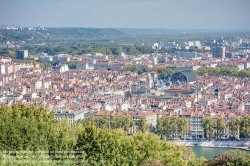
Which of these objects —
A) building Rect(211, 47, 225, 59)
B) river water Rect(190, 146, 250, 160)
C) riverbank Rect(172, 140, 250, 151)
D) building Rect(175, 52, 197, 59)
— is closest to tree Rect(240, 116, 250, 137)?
riverbank Rect(172, 140, 250, 151)

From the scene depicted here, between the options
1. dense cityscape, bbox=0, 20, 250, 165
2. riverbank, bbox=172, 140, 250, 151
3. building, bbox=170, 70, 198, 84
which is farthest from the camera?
building, bbox=170, 70, 198, 84

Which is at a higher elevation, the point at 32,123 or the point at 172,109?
the point at 32,123

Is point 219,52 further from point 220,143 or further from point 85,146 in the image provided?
point 85,146

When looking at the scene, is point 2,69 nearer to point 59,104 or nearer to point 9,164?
point 59,104

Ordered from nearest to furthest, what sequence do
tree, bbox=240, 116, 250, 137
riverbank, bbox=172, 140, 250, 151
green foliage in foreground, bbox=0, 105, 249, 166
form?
green foliage in foreground, bbox=0, 105, 249, 166, riverbank, bbox=172, 140, 250, 151, tree, bbox=240, 116, 250, 137

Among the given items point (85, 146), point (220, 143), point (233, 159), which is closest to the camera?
point (233, 159)

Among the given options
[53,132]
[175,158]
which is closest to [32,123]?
[53,132]

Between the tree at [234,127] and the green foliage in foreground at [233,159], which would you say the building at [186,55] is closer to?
the tree at [234,127]

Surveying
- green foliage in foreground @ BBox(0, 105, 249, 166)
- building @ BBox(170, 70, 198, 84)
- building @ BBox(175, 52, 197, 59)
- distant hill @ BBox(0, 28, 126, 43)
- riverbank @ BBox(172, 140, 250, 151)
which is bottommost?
riverbank @ BBox(172, 140, 250, 151)

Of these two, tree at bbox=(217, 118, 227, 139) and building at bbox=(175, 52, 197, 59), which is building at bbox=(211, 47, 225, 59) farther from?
tree at bbox=(217, 118, 227, 139)

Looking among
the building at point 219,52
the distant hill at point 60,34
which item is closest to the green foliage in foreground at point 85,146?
the building at point 219,52

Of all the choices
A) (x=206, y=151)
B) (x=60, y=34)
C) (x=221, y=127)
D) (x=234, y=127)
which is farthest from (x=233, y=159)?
(x=60, y=34)
